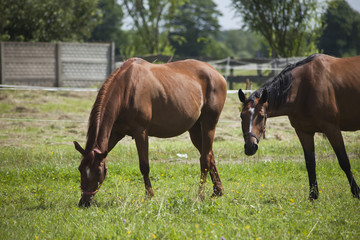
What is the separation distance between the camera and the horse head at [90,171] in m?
4.73

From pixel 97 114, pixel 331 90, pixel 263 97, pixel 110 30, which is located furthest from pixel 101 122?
pixel 110 30

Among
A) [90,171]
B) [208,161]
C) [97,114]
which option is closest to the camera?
[90,171]

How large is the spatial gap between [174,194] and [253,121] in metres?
1.45

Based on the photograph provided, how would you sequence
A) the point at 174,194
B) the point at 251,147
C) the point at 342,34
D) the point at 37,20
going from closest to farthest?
the point at 251,147 < the point at 174,194 < the point at 37,20 < the point at 342,34

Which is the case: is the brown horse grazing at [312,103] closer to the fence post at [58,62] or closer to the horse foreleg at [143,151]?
the horse foreleg at [143,151]

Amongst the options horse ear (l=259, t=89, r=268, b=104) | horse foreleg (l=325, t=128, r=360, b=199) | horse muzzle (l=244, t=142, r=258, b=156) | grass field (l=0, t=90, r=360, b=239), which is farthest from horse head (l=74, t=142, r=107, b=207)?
horse foreleg (l=325, t=128, r=360, b=199)

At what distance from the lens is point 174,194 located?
5.64 m

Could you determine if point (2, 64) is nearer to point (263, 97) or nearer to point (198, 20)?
point (263, 97)

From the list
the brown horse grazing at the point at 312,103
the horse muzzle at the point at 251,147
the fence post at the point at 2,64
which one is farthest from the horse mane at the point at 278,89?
the fence post at the point at 2,64

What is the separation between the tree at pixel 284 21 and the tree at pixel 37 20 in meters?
10.6

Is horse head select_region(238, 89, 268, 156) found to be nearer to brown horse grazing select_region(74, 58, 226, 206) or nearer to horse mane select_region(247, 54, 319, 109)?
horse mane select_region(247, 54, 319, 109)

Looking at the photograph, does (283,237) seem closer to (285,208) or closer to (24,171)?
(285,208)

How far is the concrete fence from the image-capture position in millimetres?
17906

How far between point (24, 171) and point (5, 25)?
1715cm
